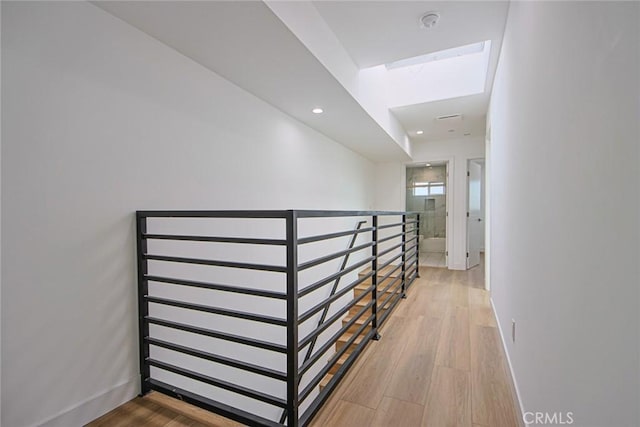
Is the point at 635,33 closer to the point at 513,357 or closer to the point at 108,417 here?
the point at 513,357

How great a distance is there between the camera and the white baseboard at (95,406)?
54.9 inches

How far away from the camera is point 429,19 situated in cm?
219

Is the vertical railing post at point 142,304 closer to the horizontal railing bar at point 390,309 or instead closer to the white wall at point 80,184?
the white wall at point 80,184

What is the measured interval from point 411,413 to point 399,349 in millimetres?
737

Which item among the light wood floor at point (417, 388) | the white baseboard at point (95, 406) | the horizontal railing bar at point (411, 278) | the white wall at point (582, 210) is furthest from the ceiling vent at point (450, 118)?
the white baseboard at point (95, 406)

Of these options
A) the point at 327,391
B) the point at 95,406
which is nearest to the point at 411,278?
the point at 327,391

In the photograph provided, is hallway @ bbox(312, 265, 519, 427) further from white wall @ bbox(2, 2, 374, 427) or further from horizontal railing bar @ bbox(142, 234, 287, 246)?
white wall @ bbox(2, 2, 374, 427)

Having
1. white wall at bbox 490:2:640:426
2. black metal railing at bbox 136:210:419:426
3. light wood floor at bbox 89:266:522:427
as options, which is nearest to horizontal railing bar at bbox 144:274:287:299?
black metal railing at bbox 136:210:419:426

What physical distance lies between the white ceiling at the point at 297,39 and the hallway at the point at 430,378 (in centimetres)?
212

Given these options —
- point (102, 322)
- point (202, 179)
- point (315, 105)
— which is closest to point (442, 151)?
point (315, 105)

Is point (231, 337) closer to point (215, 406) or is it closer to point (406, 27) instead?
point (215, 406)

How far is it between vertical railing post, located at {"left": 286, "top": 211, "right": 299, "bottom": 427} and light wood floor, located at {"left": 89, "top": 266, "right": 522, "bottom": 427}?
0.28 m

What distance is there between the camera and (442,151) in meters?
5.70

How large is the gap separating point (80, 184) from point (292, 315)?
1.21m
